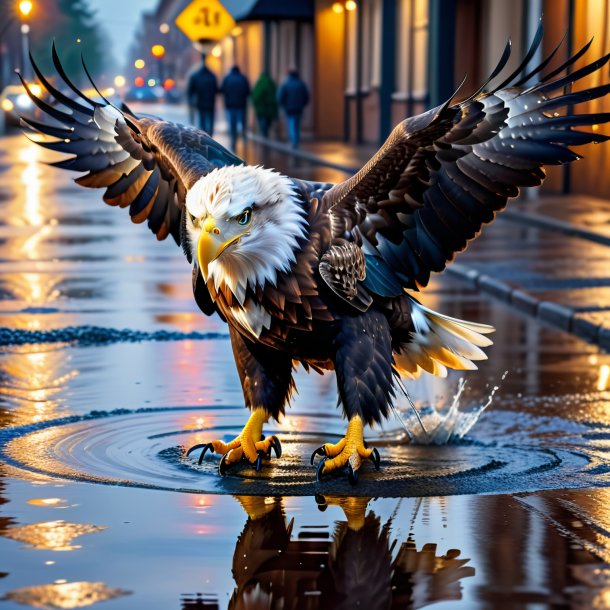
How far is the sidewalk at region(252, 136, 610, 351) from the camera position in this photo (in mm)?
12227

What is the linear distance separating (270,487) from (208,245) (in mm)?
1118

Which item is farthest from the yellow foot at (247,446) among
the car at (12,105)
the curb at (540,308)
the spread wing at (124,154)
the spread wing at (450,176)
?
the car at (12,105)

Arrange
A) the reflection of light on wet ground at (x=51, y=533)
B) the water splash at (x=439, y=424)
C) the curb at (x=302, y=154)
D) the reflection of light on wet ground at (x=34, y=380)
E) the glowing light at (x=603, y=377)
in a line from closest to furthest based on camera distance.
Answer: the reflection of light on wet ground at (x=51, y=533)
the water splash at (x=439, y=424)
the reflection of light on wet ground at (x=34, y=380)
the glowing light at (x=603, y=377)
the curb at (x=302, y=154)

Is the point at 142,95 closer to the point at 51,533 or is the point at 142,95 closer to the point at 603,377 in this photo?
the point at 603,377

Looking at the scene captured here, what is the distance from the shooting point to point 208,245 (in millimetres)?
5980

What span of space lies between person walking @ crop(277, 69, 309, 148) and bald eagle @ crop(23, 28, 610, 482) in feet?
104

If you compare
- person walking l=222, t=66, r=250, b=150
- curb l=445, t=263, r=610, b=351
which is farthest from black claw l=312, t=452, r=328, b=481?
person walking l=222, t=66, r=250, b=150

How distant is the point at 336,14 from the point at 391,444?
41619mm

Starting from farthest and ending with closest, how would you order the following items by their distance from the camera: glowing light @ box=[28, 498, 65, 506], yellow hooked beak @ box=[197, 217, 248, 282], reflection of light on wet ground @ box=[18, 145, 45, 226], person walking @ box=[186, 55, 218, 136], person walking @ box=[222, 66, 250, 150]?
person walking @ box=[222, 66, 250, 150]
person walking @ box=[186, 55, 218, 136]
reflection of light on wet ground @ box=[18, 145, 45, 226]
glowing light @ box=[28, 498, 65, 506]
yellow hooked beak @ box=[197, 217, 248, 282]

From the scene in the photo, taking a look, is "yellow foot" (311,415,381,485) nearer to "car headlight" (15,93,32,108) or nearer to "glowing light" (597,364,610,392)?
"glowing light" (597,364,610,392)

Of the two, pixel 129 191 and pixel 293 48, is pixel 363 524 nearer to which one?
pixel 129 191

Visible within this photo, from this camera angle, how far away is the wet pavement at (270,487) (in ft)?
16.5

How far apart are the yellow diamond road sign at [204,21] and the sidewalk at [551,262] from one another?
19611mm

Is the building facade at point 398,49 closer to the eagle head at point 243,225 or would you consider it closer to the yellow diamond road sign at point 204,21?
the yellow diamond road sign at point 204,21
